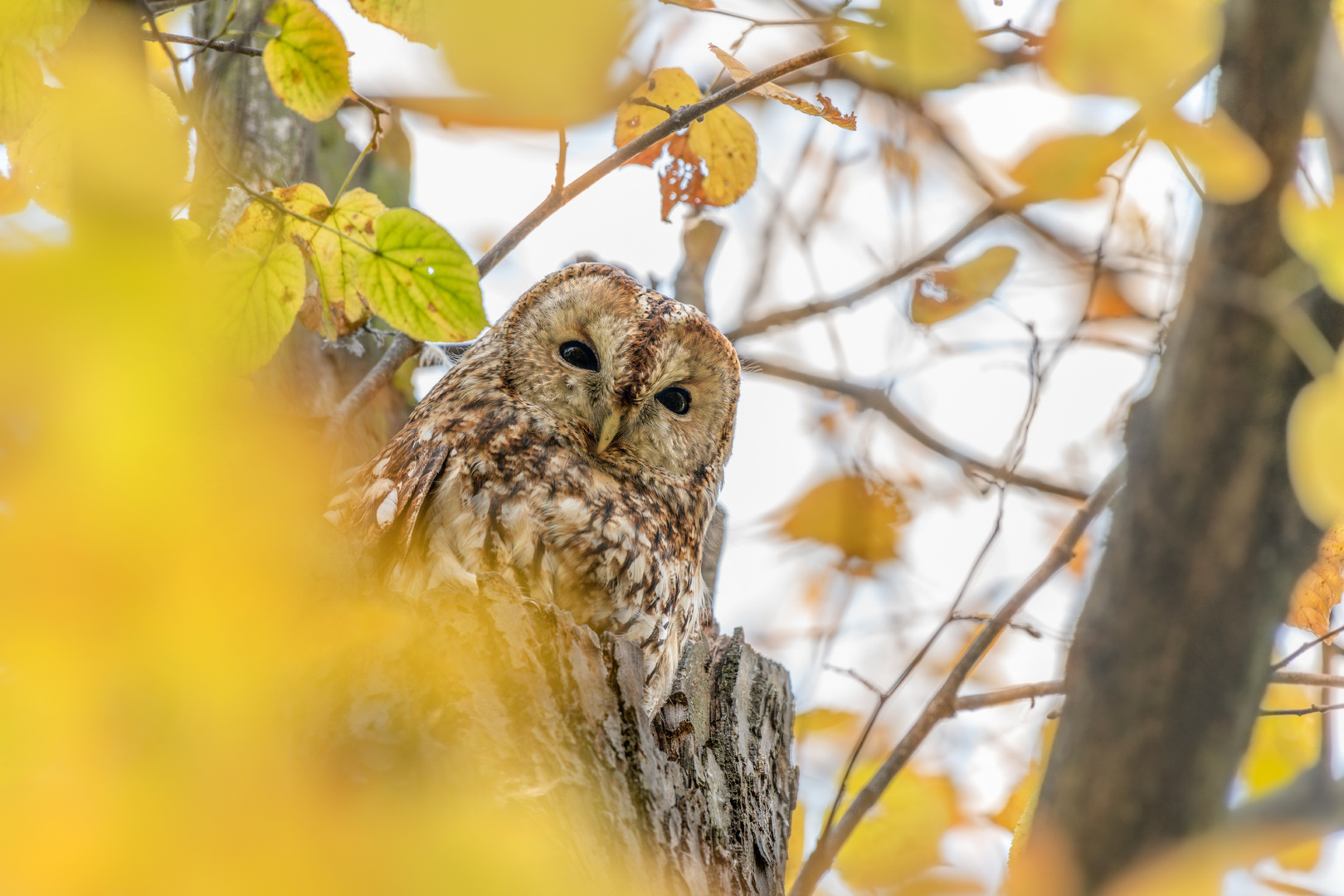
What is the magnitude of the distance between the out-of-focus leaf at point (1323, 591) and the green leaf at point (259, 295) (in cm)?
216

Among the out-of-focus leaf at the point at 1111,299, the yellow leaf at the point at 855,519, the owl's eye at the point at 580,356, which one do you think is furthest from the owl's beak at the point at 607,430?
the out-of-focus leaf at the point at 1111,299

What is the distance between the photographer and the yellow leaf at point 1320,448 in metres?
0.93

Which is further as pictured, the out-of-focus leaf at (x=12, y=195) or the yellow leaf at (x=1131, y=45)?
the out-of-focus leaf at (x=12, y=195)

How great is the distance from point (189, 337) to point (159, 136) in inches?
16.5

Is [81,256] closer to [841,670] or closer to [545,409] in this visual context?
[545,409]

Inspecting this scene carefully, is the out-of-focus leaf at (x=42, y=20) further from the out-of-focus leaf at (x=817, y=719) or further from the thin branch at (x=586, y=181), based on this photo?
the out-of-focus leaf at (x=817, y=719)

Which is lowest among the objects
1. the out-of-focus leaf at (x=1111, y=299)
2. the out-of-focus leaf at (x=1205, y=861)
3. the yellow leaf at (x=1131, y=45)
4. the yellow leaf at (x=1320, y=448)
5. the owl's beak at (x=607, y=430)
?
the out-of-focus leaf at (x=1205, y=861)

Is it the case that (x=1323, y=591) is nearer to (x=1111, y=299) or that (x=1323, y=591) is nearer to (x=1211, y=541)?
(x=1211, y=541)

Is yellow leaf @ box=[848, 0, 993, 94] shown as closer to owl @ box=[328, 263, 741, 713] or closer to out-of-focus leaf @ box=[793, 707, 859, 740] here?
owl @ box=[328, 263, 741, 713]

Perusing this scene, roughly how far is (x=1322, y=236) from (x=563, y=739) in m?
1.31

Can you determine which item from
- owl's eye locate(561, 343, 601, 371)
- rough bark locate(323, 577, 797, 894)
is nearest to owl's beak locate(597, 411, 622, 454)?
owl's eye locate(561, 343, 601, 371)

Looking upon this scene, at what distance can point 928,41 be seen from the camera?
3.38ft

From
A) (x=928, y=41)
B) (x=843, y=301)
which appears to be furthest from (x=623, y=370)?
(x=928, y=41)

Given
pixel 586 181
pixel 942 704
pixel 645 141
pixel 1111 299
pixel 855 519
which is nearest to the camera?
pixel 645 141
